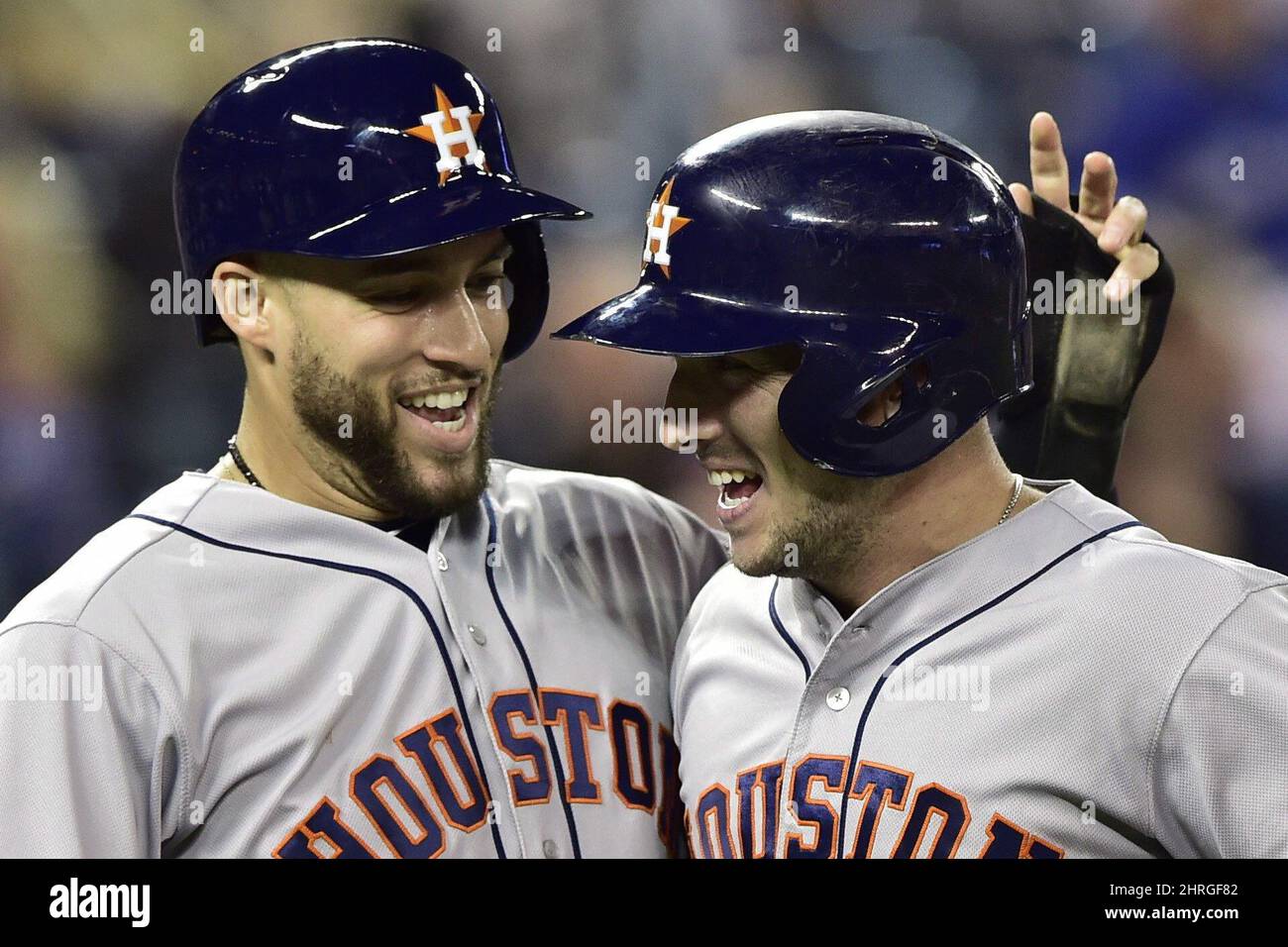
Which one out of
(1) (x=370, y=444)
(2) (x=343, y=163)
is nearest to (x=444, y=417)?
(1) (x=370, y=444)

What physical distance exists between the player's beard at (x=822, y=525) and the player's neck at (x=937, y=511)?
17 millimetres

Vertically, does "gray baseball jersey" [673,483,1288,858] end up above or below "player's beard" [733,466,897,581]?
below

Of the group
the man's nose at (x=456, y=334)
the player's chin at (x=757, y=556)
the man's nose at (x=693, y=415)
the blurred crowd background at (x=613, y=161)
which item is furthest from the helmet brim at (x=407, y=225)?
the blurred crowd background at (x=613, y=161)

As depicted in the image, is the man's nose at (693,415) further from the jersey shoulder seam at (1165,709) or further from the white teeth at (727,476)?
the jersey shoulder seam at (1165,709)

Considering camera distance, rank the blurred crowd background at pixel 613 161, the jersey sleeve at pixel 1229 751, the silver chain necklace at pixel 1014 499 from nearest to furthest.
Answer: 1. the jersey sleeve at pixel 1229 751
2. the silver chain necklace at pixel 1014 499
3. the blurred crowd background at pixel 613 161

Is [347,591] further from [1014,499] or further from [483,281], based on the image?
[1014,499]

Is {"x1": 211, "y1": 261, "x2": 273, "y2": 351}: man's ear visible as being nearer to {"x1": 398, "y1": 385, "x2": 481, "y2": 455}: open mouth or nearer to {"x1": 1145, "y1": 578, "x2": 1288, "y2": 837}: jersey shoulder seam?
{"x1": 398, "y1": 385, "x2": 481, "y2": 455}: open mouth

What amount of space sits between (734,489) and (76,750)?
3.04ft

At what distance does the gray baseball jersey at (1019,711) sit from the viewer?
163cm

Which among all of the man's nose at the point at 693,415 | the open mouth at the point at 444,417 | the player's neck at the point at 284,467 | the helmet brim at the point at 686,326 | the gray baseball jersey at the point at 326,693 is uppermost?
the helmet brim at the point at 686,326

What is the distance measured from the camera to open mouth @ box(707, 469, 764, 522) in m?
1.94

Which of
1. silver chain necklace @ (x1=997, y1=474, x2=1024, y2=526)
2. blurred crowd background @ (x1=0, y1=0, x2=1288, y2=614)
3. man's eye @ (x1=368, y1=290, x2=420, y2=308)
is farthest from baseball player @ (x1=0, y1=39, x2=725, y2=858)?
blurred crowd background @ (x1=0, y1=0, x2=1288, y2=614)

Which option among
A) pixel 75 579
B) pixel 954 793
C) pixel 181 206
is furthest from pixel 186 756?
pixel 954 793

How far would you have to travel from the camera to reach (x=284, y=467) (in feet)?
6.95
